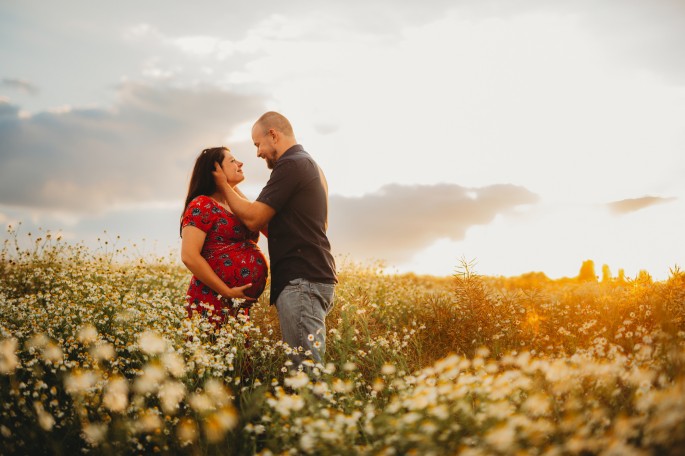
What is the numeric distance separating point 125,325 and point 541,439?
4.67 metres

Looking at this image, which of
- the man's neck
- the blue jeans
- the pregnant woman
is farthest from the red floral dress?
the man's neck

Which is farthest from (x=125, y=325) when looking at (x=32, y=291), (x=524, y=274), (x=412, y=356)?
(x=524, y=274)

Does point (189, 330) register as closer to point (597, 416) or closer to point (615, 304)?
point (597, 416)

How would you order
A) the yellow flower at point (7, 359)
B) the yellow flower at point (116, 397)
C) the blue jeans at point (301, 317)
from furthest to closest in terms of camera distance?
the blue jeans at point (301, 317) → the yellow flower at point (7, 359) → the yellow flower at point (116, 397)

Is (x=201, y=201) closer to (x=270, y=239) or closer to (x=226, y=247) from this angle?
(x=226, y=247)

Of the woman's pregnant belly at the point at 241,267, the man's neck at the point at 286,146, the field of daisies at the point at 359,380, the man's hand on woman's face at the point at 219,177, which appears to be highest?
the man's neck at the point at 286,146

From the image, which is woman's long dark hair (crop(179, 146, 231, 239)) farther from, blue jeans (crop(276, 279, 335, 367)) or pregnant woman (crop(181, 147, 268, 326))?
blue jeans (crop(276, 279, 335, 367))

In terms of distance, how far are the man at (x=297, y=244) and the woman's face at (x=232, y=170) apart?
389mm

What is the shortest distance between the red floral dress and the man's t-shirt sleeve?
673 millimetres

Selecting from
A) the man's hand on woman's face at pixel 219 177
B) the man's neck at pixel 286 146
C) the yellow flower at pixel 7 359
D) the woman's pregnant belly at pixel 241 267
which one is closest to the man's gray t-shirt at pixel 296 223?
the man's neck at pixel 286 146

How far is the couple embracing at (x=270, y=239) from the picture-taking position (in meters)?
4.46

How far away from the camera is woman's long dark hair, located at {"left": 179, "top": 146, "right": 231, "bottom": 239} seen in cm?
514

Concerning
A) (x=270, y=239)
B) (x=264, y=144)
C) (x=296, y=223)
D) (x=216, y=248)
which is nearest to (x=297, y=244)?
(x=296, y=223)

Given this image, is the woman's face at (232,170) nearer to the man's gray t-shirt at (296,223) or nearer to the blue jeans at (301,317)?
the man's gray t-shirt at (296,223)
